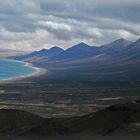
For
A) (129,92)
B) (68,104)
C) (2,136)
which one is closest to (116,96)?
(129,92)

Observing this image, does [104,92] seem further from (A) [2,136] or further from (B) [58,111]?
(A) [2,136]

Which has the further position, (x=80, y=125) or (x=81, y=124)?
(x=81, y=124)

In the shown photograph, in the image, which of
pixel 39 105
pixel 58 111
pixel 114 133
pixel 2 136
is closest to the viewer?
pixel 114 133

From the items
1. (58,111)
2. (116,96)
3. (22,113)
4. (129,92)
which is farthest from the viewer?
(129,92)

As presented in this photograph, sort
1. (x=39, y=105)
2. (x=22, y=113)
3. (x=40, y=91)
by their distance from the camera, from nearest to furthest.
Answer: (x=22, y=113) < (x=39, y=105) < (x=40, y=91)

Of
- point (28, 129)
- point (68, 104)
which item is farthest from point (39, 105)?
point (28, 129)

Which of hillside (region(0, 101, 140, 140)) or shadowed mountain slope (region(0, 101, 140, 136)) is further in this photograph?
shadowed mountain slope (region(0, 101, 140, 136))

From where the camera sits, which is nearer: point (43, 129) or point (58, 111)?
point (43, 129)

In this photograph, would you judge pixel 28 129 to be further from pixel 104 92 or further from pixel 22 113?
pixel 104 92

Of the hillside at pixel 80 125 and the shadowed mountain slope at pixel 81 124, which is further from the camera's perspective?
the shadowed mountain slope at pixel 81 124
